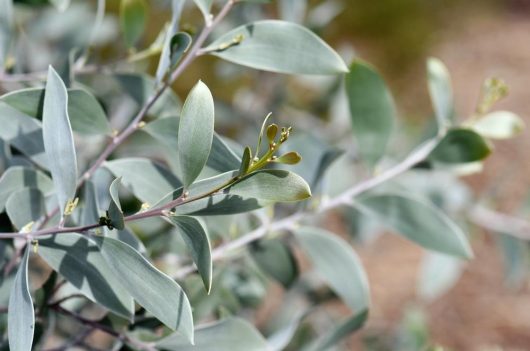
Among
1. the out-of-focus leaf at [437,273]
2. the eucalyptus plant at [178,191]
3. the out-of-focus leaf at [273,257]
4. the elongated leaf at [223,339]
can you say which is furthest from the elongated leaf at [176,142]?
the out-of-focus leaf at [437,273]

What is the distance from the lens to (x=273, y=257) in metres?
0.72

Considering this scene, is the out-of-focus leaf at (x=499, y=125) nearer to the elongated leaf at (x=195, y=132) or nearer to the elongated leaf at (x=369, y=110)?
the elongated leaf at (x=369, y=110)

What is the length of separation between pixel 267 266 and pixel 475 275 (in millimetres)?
1741

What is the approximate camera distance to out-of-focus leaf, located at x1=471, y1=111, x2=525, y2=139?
2.14 feet

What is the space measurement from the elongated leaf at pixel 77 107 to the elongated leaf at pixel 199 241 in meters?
0.14

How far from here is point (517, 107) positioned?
298 centimetres

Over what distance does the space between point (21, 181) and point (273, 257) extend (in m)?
0.29

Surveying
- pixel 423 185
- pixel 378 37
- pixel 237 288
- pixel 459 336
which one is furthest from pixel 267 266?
pixel 378 37

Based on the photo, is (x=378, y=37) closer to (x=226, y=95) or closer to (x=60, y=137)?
(x=226, y=95)

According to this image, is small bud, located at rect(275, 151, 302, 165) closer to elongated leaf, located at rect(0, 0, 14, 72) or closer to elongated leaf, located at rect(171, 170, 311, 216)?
elongated leaf, located at rect(171, 170, 311, 216)

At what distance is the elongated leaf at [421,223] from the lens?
613 millimetres

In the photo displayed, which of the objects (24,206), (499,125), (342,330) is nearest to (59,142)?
(24,206)

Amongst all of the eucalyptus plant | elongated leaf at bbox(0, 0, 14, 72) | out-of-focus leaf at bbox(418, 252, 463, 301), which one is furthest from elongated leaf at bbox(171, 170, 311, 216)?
out-of-focus leaf at bbox(418, 252, 463, 301)

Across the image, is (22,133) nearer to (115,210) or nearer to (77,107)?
(77,107)
